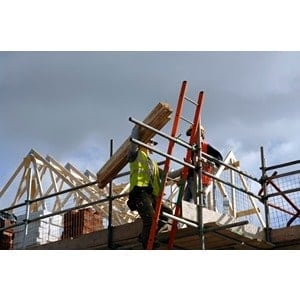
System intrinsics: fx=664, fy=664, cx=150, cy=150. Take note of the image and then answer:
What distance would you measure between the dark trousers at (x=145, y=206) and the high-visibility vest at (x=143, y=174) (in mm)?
67

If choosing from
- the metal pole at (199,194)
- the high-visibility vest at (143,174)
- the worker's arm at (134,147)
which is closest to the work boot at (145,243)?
the high-visibility vest at (143,174)

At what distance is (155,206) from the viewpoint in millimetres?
8617

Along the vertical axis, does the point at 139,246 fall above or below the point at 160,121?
below

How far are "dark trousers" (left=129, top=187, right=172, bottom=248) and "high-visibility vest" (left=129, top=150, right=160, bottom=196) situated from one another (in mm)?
67

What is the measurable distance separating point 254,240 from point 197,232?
139cm

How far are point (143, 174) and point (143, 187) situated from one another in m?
0.17

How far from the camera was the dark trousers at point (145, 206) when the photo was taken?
8508mm

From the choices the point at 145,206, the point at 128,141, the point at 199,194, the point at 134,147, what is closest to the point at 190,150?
the point at 199,194

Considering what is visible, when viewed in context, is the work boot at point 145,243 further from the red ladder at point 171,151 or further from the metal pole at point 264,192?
the metal pole at point 264,192

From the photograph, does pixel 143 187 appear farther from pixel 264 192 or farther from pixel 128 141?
pixel 264 192

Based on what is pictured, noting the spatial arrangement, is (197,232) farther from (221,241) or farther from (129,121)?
(129,121)

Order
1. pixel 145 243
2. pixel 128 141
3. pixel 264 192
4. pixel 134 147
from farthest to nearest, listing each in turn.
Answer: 1. pixel 264 192
2. pixel 128 141
3. pixel 134 147
4. pixel 145 243

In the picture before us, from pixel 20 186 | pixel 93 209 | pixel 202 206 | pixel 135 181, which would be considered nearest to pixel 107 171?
pixel 135 181

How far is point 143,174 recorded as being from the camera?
8.71m
